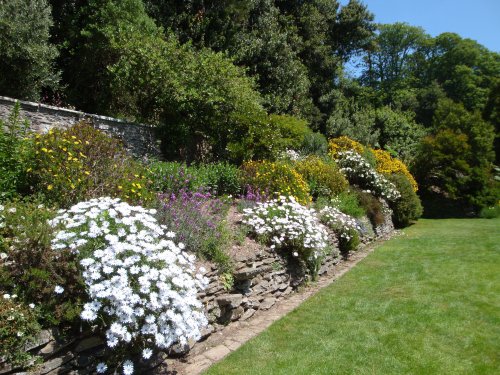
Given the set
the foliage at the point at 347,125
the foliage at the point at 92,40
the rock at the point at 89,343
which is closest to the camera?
the rock at the point at 89,343

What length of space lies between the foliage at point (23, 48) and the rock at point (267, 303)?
7507 mm

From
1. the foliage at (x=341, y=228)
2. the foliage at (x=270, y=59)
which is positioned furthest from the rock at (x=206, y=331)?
the foliage at (x=270, y=59)

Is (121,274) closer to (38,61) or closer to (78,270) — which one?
(78,270)

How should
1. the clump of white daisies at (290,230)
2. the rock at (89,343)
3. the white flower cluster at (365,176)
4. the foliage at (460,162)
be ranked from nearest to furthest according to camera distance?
the rock at (89,343) → the clump of white daisies at (290,230) → the white flower cluster at (365,176) → the foliage at (460,162)

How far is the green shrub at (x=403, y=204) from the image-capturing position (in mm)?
14141

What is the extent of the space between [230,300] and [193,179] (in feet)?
9.58

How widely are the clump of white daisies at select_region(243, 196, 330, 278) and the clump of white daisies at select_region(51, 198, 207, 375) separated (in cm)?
286

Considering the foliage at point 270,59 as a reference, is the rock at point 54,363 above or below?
below

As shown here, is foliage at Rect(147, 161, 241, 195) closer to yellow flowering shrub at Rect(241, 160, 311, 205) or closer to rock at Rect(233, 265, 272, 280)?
yellow flowering shrub at Rect(241, 160, 311, 205)

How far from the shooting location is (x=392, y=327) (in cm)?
518

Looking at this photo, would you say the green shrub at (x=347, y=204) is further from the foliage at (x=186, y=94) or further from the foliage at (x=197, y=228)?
the foliage at (x=197, y=228)

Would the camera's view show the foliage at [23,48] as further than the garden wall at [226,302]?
Yes

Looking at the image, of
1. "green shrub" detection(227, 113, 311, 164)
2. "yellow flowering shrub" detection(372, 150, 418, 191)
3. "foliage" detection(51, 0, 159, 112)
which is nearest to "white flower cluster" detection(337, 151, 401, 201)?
"yellow flowering shrub" detection(372, 150, 418, 191)

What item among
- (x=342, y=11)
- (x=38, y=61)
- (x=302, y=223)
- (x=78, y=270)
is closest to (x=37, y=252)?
(x=78, y=270)
